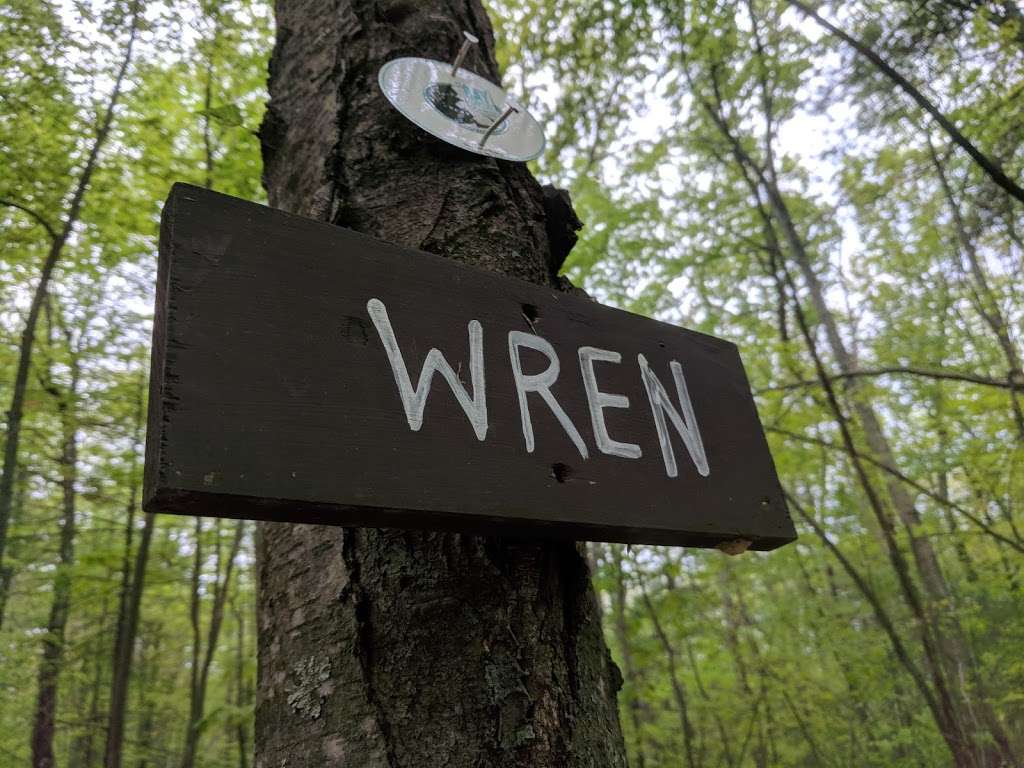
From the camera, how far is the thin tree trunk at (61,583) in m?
4.21

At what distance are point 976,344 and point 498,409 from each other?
294 inches

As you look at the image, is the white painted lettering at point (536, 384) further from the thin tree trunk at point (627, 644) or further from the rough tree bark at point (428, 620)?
the thin tree trunk at point (627, 644)

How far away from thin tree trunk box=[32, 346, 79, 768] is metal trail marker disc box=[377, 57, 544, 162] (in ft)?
12.6

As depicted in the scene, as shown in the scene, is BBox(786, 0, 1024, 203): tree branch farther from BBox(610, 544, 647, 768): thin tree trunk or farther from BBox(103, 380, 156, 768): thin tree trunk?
BBox(103, 380, 156, 768): thin tree trunk

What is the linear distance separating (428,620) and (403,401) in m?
0.27

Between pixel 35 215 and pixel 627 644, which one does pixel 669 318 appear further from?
pixel 35 215

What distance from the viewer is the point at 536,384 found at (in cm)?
82

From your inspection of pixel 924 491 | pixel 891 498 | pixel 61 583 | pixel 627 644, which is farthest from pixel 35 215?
pixel 891 498

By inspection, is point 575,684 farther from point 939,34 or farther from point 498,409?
point 939,34

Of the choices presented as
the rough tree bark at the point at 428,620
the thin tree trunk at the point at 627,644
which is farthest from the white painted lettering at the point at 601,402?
the thin tree trunk at the point at 627,644

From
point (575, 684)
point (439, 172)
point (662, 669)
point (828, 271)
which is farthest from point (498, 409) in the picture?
point (828, 271)

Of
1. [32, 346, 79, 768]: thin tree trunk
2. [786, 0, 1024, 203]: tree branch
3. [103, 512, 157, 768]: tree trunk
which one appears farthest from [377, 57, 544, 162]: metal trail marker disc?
[32, 346, 79, 768]: thin tree trunk

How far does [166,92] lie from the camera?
409 cm

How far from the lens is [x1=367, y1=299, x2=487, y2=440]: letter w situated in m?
0.71
